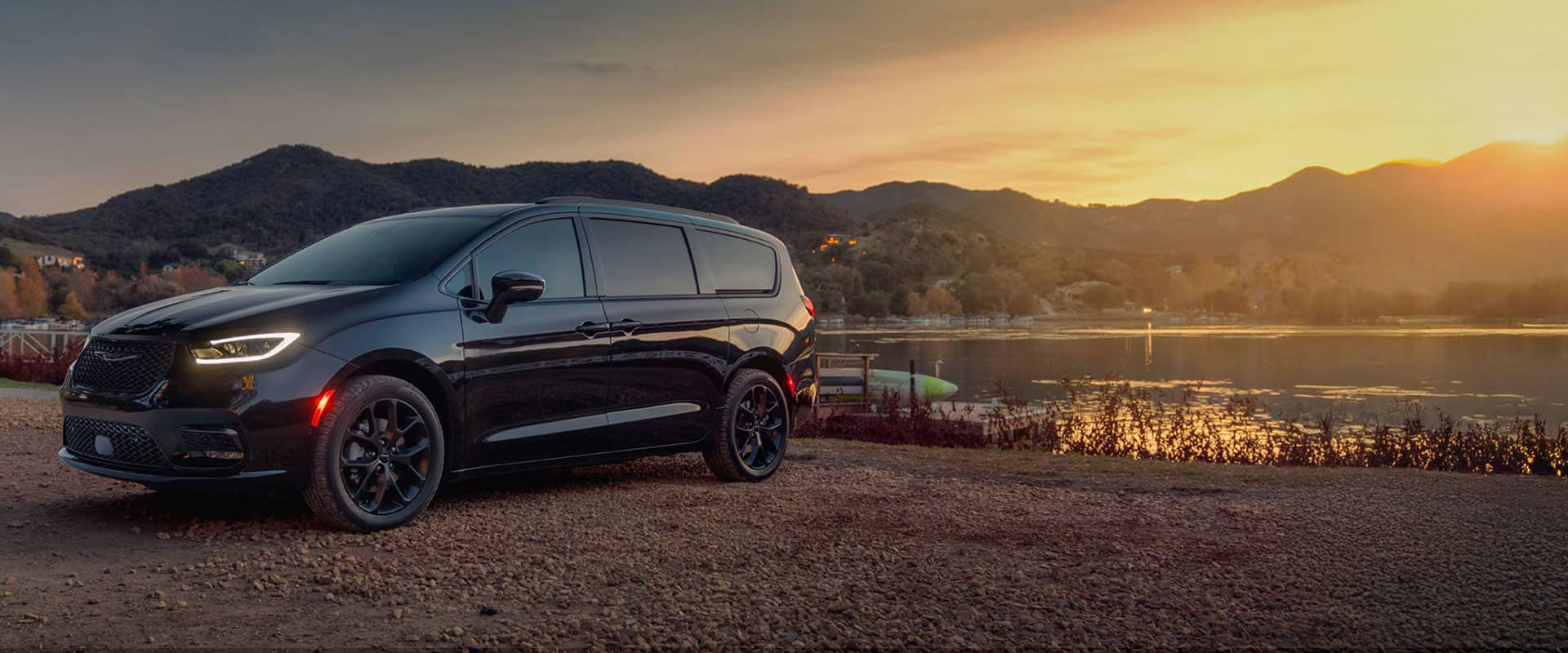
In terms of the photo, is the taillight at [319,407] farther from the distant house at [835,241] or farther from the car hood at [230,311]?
the distant house at [835,241]

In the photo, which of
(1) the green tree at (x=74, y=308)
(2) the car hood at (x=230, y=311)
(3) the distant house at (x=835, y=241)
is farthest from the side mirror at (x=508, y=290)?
(3) the distant house at (x=835, y=241)

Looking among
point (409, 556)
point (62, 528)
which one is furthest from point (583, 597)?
point (62, 528)

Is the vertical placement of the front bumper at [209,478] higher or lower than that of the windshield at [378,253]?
lower

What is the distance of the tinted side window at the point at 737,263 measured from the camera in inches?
337

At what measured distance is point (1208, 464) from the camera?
12.6 m

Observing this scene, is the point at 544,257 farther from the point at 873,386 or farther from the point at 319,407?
the point at 873,386

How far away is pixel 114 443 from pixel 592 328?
2.74 metres

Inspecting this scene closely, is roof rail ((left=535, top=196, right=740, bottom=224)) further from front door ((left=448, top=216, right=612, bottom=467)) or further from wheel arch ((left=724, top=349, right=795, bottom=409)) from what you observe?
wheel arch ((left=724, top=349, right=795, bottom=409))

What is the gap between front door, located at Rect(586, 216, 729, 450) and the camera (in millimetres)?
7547

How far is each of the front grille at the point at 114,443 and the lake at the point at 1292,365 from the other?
15596mm

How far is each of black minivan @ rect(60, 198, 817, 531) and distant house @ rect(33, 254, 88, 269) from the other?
4115 inches

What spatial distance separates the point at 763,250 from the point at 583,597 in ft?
15.8

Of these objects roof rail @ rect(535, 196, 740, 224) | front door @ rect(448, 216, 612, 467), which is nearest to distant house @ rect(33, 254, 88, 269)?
roof rail @ rect(535, 196, 740, 224)

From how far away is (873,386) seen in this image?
121 feet
